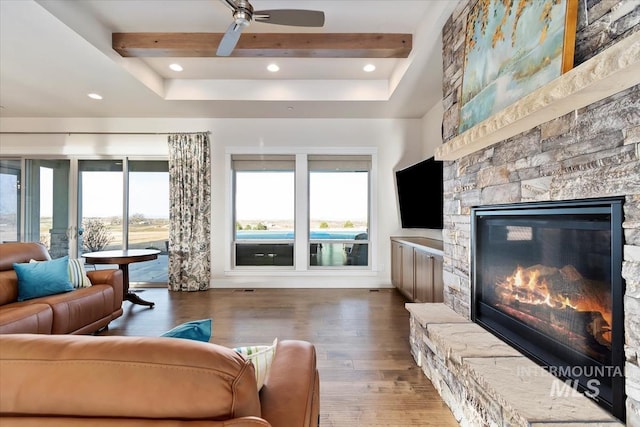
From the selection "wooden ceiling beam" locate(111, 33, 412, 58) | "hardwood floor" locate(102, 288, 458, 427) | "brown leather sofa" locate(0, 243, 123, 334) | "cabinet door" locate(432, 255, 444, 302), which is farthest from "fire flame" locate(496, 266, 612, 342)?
"brown leather sofa" locate(0, 243, 123, 334)

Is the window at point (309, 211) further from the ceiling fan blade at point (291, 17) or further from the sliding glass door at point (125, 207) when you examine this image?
the ceiling fan blade at point (291, 17)

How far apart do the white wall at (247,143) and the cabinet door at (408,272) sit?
734 mm

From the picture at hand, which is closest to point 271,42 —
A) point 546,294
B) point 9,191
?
point 546,294

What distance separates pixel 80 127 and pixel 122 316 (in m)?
3.25

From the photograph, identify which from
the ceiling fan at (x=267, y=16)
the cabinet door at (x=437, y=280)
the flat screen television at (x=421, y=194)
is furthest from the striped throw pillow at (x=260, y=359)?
the flat screen television at (x=421, y=194)

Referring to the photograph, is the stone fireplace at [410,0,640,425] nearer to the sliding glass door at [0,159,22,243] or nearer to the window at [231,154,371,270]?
the window at [231,154,371,270]

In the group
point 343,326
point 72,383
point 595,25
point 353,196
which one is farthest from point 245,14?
point 353,196

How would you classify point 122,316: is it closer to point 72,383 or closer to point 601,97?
point 72,383

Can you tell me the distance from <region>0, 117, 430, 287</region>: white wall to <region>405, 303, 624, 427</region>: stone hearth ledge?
8.86 feet

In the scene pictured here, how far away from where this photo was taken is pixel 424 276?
3.28 metres

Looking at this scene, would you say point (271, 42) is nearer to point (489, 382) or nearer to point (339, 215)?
point (339, 215)

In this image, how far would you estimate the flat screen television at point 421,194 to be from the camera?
3524 millimetres

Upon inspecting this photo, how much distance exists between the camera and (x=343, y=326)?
3123mm

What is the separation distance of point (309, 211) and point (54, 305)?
321 cm
